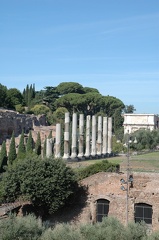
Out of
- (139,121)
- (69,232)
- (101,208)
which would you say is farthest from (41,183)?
(139,121)

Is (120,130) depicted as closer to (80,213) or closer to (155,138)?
(155,138)

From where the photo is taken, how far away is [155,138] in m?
48.2

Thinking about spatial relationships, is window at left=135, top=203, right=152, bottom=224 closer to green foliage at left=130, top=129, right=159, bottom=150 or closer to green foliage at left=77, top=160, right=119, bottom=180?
green foliage at left=77, top=160, right=119, bottom=180

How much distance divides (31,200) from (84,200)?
286 centimetres

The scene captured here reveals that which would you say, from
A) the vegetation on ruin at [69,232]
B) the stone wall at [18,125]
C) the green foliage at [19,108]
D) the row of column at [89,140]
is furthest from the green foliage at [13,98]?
the vegetation on ruin at [69,232]

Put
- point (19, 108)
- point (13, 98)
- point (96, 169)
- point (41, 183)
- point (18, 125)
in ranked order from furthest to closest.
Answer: point (13, 98)
point (19, 108)
point (18, 125)
point (96, 169)
point (41, 183)

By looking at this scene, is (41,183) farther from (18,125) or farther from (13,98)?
(13,98)

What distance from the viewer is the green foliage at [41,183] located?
20.0 m

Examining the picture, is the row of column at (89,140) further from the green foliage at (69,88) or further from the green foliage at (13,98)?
the green foliage at (69,88)

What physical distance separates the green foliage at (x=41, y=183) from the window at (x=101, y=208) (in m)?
1.54

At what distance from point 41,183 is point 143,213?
5.17 m

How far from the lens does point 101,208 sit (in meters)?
21.1

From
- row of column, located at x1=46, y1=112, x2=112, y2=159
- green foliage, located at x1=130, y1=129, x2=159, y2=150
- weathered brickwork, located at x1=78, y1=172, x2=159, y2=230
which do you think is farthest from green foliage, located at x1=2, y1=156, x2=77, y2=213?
green foliage, located at x1=130, y1=129, x2=159, y2=150

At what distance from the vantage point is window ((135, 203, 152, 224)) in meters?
20.0
